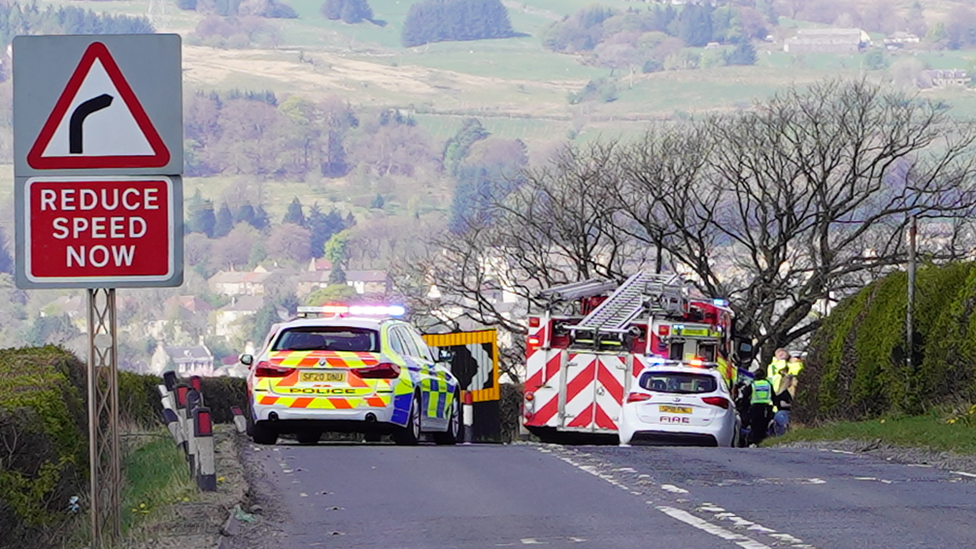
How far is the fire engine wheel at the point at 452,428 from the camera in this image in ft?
77.2

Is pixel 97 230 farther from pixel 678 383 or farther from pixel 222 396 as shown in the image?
pixel 222 396

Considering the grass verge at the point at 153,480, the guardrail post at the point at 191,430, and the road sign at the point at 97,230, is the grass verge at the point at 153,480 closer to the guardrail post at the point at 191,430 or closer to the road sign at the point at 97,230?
the guardrail post at the point at 191,430

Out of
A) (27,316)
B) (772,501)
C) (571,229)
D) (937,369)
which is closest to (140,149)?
(772,501)

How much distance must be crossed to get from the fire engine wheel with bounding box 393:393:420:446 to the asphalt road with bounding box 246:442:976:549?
230cm

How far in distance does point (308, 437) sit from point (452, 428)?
185 centimetres

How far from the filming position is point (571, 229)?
55000mm

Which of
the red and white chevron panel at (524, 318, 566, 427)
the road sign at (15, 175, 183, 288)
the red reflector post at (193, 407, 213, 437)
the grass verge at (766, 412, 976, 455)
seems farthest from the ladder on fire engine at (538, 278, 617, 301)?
the road sign at (15, 175, 183, 288)

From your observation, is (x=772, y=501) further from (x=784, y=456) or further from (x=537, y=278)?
(x=537, y=278)

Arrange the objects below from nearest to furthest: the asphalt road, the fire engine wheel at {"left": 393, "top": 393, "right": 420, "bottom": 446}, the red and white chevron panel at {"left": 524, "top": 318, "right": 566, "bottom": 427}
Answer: the asphalt road < the fire engine wheel at {"left": 393, "top": 393, "right": 420, "bottom": 446} < the red and white chevron panel at {"left": 524, "top": 318, "right": 566, "bottom": 427}

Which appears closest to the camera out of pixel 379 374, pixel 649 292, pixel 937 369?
pixel 379 374

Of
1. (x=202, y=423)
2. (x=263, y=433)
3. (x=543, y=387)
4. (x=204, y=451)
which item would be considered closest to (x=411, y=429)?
(x=263, y=433)

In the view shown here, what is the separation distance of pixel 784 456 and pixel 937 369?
268 inches

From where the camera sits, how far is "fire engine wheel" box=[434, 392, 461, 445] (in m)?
23.5

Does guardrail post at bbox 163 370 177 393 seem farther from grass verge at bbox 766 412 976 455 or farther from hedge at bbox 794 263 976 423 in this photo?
hedge at bbox 794 263 976 423
